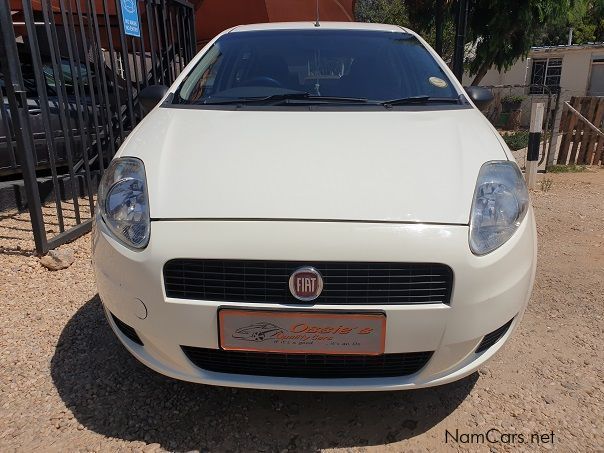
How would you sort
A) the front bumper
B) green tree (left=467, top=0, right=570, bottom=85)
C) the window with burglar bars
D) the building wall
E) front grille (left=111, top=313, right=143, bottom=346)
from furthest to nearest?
the window with burglar bars → the building wall → green tree (left=467, top=0, right=570, bottom=85) → front grille (left=111, top=313, right=143, bottom=346) → the front bumper

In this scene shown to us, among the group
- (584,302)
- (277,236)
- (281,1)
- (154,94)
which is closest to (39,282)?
(154,94)

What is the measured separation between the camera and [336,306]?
5.28ft

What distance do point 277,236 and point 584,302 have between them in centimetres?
229

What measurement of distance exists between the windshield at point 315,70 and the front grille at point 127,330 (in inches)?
46.4

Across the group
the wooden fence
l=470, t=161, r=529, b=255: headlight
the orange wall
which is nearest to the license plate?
l=470, t=161, r=529, b=255: headlight

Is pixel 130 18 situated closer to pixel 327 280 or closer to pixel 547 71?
pixel 327 280

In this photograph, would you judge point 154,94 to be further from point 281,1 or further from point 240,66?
point 281,1

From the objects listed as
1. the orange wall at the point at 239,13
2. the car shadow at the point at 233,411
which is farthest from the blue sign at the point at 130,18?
the orange wall at the point at 239,13

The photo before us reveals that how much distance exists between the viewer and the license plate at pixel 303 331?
5.28 ft

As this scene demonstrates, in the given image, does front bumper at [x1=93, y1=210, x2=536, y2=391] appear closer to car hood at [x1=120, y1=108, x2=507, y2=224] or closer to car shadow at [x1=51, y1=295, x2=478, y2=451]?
car hood at [x1=120, y1=108, x2=507, y2=224]

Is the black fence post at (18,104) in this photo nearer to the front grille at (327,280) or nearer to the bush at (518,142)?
the front grille at (327,280)

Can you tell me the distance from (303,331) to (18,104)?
8.52 ft

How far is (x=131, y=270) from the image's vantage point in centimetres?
168

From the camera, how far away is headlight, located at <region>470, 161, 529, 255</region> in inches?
66.4
